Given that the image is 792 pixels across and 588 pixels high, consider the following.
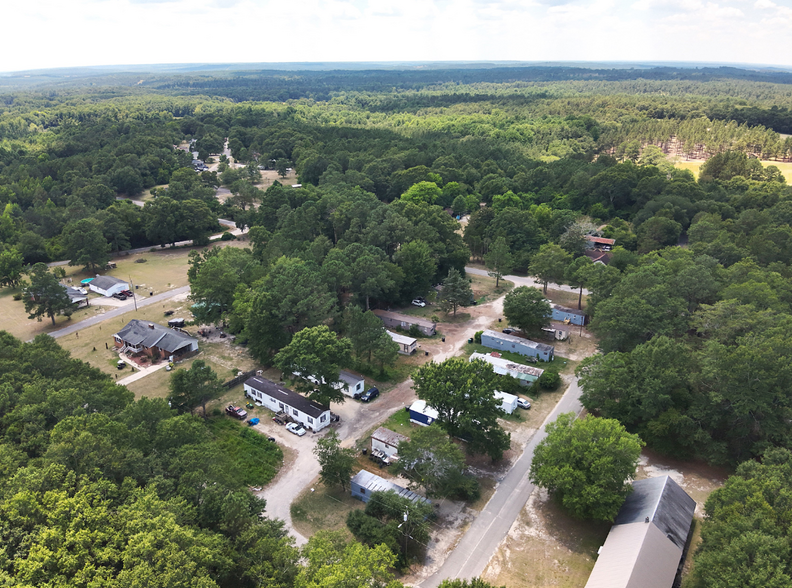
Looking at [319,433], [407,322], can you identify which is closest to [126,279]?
[407,322]

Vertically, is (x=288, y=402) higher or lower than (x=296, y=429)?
higher

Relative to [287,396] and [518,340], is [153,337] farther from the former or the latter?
[518,340]

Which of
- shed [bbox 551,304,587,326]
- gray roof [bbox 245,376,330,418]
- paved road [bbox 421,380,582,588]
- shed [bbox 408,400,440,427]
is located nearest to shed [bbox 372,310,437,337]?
shed [bbox 408,400,440,427]

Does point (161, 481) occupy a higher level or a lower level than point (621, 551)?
higher

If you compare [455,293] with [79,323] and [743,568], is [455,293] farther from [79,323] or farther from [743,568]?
[79,323]

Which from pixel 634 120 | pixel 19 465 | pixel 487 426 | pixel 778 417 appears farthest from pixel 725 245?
pixel 634 120

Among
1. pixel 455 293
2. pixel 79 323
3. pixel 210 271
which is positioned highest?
pixel 210 271

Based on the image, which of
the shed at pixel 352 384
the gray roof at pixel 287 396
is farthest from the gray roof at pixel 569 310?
the gray roof at pixel 287 396

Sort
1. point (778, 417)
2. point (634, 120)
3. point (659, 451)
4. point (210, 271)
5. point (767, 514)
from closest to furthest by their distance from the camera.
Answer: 1. point (767, 514)
2. point (778, 417)
3. point (659, 451)
4. point (210, 271)
5. point (634, 120)
